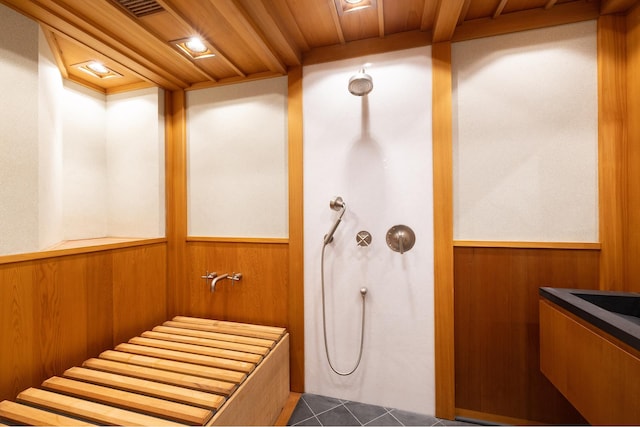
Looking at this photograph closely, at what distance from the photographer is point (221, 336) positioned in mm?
1789

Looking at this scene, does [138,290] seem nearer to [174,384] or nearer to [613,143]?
[174,384]

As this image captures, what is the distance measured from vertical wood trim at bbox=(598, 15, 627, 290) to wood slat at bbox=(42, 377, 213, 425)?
7.25 ft

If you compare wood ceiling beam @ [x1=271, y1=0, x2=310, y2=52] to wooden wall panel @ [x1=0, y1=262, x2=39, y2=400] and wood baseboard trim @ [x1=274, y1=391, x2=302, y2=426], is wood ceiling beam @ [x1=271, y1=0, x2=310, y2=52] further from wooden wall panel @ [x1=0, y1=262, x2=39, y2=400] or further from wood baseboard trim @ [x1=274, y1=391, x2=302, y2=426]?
wood baseboard trim @ [x1=274, y1=391, x2=302, y2=426]

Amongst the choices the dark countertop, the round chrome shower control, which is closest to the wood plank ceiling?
the round chrome shower control

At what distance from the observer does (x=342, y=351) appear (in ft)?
5.99

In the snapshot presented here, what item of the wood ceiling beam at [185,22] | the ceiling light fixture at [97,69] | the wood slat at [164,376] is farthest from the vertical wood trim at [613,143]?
the ceiling light fixture at [97,69]

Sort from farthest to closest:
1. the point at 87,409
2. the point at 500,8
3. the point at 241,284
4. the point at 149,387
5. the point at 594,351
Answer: the point at 241,284
the point at 500,8
the point at 149,387
the point at 87,409
the point at 594,351

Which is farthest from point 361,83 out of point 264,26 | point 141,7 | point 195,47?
point 141,7

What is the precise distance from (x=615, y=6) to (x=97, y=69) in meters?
3.34

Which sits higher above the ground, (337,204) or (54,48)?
(54,48)

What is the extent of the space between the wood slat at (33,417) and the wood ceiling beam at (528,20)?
2.82 meters

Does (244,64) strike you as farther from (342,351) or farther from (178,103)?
(342,351)

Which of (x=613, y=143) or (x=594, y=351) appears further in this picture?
(x=613, y=143)

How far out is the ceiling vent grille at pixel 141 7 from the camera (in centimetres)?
135
